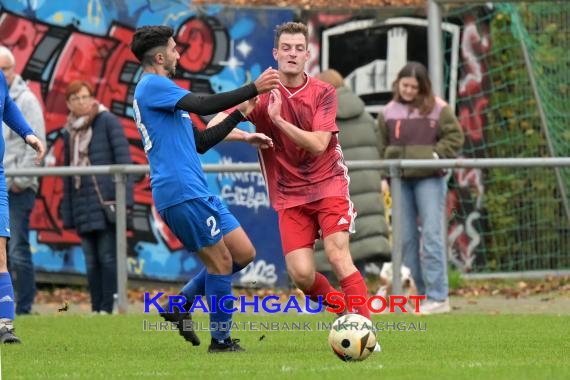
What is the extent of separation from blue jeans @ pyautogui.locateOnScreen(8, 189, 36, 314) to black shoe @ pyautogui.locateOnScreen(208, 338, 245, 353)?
185 inches

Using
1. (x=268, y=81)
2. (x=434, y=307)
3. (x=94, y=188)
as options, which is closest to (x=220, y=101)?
(x=268, y=81)

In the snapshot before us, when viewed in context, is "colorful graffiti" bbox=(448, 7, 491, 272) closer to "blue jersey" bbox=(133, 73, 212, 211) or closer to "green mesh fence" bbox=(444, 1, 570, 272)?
"green mesh fence" bbox=(444, 1, 570, 272)

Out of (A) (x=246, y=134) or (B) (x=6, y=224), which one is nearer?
(A) (x=246, y=134)

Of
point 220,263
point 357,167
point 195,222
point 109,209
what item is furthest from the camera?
point 109,209

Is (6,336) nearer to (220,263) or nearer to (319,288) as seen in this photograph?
(220,263)

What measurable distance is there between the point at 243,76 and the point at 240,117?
296 inches

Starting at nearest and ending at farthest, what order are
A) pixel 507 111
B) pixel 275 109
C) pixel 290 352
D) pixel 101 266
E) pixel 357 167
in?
pixel 275 109
pixel 290 352
pixel 357 167
pixel 101 266
pixel 507 111

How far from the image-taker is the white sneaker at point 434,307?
1451 cm

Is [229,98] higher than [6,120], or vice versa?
[229,98]

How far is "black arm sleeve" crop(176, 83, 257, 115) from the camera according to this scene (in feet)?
33.2

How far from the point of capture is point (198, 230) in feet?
34.5

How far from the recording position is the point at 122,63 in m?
18.3

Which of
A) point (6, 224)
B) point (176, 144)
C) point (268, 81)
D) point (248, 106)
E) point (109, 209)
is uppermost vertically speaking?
point (268, 81)

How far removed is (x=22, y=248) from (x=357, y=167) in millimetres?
3356
